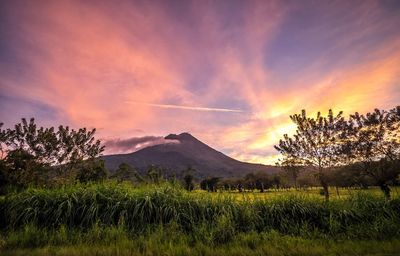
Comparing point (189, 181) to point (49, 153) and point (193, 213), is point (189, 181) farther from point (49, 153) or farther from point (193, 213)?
point (49, 153)

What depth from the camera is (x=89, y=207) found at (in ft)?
29.9

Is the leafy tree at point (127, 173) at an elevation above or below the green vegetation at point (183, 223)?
above

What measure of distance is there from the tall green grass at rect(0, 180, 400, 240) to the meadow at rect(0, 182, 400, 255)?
0.09 ft

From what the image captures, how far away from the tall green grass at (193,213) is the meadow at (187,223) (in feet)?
0.09

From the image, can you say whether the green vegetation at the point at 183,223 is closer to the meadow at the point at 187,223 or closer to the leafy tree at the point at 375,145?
the meadow at the point at 187,223

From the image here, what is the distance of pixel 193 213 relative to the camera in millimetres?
9172

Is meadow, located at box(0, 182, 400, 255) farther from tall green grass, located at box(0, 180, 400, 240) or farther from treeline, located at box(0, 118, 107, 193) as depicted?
treeline, located at box(0, 118, 107, 193)

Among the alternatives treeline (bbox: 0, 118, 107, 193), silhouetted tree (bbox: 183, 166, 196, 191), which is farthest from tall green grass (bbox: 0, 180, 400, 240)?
treeline (bbox: 0, 118, 107, 193)

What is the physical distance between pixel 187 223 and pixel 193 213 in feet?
1.54

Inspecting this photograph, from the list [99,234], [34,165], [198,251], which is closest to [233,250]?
[198,251]

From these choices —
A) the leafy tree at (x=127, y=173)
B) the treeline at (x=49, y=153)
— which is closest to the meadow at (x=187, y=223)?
the leafy tree at (x=127, y=173)

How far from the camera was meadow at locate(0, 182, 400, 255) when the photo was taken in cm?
700

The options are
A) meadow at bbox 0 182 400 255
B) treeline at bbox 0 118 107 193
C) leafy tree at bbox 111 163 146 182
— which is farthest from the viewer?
treeline at bbox 0 118 107 193

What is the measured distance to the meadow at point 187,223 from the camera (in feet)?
23.0
